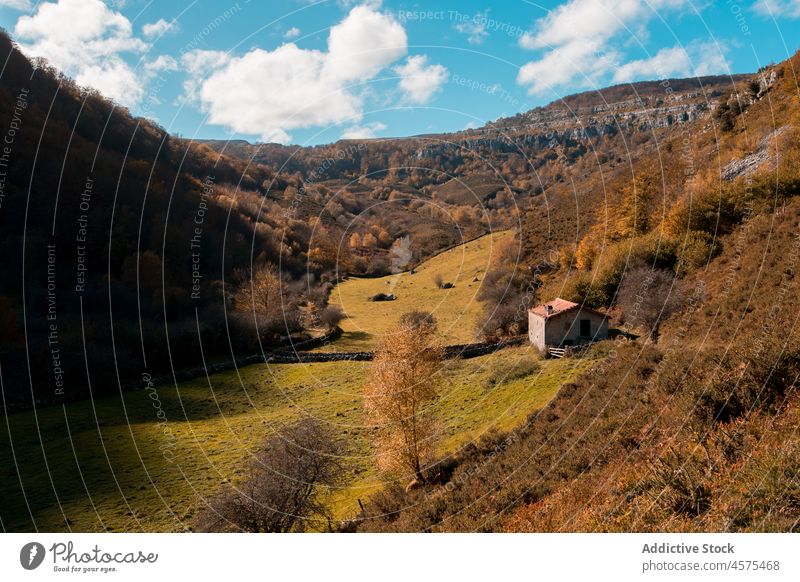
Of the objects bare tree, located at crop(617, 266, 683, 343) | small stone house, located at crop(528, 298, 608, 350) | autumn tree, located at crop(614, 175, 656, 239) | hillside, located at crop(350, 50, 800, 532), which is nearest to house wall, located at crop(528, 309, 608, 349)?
small stone house, located at crop(528, 298, 608, 350)

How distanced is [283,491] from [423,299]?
2304 inches

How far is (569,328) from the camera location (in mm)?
46062

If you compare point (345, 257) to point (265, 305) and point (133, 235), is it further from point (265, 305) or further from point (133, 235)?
point (133, 235)

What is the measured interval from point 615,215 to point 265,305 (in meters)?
55.7

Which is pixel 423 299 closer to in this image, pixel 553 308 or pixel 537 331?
pixel 537 331

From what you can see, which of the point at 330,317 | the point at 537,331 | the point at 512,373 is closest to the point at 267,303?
the point at 330,317

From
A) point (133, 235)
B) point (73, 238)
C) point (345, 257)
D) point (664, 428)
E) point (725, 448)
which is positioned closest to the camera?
point (725, 448)

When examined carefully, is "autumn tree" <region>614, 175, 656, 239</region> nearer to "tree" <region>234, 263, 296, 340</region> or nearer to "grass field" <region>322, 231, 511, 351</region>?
"grass field" <region>322, 231, 511, 351</region>

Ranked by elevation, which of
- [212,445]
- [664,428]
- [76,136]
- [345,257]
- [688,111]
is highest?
[688,111]

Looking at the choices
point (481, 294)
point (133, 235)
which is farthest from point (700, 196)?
point (133, 235)

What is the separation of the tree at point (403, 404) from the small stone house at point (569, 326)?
863 inches

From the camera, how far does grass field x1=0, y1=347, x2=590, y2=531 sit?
83.3 feet

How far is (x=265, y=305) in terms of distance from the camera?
242 ft

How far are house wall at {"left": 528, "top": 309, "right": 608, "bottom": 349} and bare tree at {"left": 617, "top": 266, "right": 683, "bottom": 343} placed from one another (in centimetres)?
322
